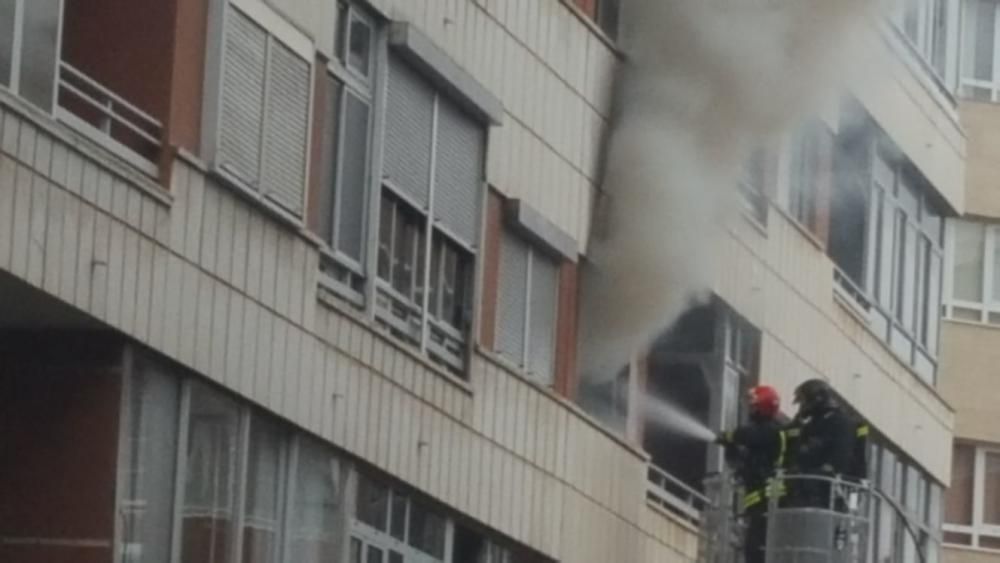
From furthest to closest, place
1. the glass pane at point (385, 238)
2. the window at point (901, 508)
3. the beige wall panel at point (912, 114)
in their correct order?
the window at point (901, 508)
the beige wall panel at point (912, 114)
the glass pane at point (385, 238)

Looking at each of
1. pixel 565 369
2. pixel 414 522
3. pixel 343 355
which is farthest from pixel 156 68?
pixel 565 369

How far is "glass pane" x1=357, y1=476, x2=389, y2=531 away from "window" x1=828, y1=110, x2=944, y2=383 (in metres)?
12.0

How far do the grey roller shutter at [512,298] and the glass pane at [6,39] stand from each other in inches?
325

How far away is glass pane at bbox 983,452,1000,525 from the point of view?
46.8 meters

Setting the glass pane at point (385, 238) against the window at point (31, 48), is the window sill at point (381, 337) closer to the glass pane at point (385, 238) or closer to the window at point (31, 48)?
the glass pane at point (385, 238)

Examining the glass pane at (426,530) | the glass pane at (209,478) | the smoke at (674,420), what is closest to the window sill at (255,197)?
the glass pane at (209,478)

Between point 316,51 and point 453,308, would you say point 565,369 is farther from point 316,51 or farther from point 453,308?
point 316,51

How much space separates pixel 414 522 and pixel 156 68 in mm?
5467

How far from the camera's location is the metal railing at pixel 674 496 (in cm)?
3162

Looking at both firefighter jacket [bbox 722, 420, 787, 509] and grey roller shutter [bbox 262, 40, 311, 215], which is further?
firefighter jacket [bbox 722, 420, 787, 509]

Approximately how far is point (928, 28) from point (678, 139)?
10761mm

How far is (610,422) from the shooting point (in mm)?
31141

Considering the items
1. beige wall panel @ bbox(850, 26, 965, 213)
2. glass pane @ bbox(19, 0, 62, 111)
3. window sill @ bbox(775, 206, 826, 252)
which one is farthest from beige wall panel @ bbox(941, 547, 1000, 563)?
glass pane @ bbox(19, 0, 62, 111)

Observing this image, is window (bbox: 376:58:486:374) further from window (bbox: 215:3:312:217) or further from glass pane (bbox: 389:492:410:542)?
window (bbox: 215:3:312:217)
